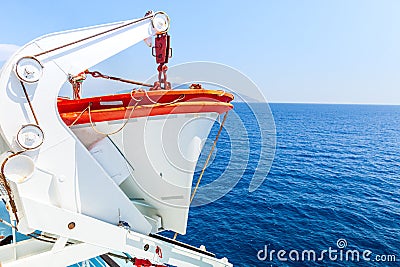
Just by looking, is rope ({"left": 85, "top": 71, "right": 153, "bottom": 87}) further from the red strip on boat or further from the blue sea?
the blue sea

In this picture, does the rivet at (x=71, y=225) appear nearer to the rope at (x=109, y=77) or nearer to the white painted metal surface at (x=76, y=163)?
the white painted metal surface at (x=76, y=163)

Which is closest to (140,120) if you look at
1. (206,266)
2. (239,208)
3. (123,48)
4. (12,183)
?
(123,48)

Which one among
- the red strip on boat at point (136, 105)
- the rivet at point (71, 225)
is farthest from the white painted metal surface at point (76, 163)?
the red strip on boat at point (136, 105)

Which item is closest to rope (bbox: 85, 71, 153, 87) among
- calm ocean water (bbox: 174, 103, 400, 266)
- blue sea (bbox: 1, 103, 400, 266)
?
blue sea (bbox: 1, 103, 400, 266)

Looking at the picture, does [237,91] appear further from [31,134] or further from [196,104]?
[31,134]

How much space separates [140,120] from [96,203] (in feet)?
3.83

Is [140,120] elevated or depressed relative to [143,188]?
elevated

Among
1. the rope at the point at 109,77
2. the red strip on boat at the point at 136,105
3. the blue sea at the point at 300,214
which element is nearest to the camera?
the red strip on boat at the point at 136,105

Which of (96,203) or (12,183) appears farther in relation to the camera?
(96,203)

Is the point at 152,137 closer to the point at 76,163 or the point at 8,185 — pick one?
the point at 76,163

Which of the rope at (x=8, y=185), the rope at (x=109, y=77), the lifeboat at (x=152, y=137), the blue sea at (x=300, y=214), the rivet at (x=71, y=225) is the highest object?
the blue sea at (x=300, y=214)

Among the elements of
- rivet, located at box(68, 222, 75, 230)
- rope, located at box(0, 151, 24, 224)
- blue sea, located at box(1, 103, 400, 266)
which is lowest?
rivet, located at box(68, 222, 75, 230)

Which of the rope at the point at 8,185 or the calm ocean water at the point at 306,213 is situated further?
the calm ocean water at the point at 306,213

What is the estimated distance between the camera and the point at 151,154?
3945mm
